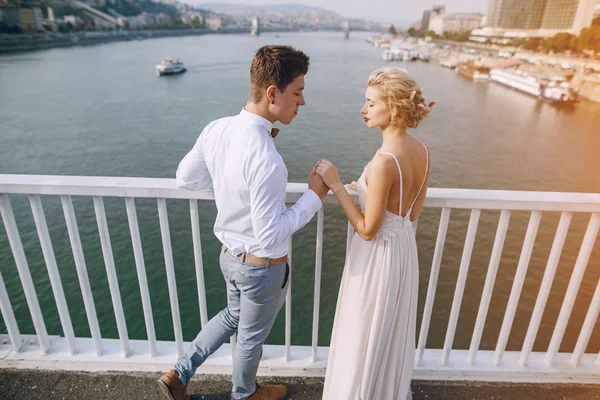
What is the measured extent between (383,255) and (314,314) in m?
0.64

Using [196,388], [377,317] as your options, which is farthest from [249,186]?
[196,388]

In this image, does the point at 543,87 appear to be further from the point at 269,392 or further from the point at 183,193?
the point at 183,193

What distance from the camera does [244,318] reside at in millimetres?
1582

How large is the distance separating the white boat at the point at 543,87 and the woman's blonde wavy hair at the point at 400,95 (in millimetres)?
34012

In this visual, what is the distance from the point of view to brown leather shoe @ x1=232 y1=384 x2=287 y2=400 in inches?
73.1

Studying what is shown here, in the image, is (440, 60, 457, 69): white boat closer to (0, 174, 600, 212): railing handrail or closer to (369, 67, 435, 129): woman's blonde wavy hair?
(0, 174, 600, 212): railing handrail

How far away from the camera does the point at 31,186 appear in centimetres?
173

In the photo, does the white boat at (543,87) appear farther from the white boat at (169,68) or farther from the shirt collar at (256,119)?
the shirt collar at (256,119)

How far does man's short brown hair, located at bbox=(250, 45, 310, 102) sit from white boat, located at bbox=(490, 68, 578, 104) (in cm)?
3426

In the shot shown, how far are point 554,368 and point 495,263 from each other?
0.74 metres

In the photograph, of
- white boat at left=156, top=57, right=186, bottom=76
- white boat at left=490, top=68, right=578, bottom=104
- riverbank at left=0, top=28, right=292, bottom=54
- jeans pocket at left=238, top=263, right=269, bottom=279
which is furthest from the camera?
riverbank at left=0, top=28, right=292, bottom=54

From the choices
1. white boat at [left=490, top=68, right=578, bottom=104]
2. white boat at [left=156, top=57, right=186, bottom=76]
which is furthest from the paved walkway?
white boat at [left=156, top=57, right=186, bottom=76]

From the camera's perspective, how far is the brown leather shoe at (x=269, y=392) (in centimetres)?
186

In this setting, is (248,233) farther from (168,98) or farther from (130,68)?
(130,68)
